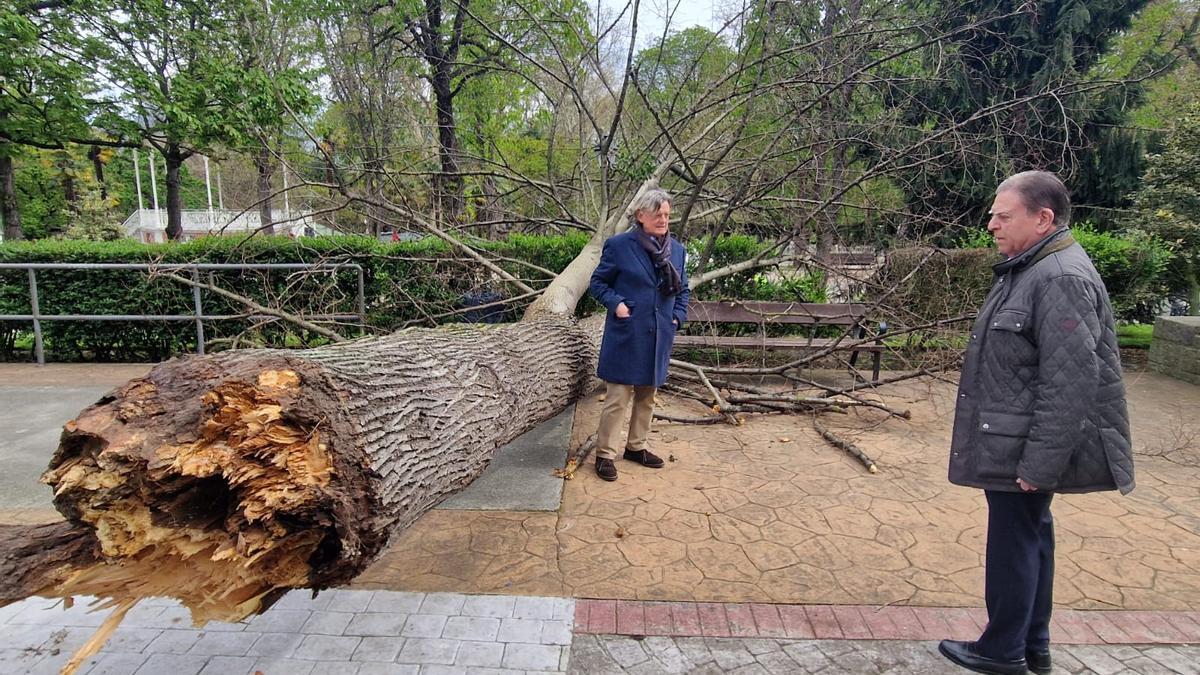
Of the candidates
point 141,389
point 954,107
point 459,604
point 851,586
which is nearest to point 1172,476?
point 851,586

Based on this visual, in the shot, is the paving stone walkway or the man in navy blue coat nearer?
the paving stone walkway

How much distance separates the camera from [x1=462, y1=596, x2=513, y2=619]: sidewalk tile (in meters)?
2.69

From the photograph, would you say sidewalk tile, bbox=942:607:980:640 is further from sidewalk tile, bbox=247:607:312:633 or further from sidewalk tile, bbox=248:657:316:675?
sidewalk tile, bbox=247:607:312:633

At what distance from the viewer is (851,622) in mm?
2656

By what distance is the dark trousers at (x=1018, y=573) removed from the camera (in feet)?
7.31

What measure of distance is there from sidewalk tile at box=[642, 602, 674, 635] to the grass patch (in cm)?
860

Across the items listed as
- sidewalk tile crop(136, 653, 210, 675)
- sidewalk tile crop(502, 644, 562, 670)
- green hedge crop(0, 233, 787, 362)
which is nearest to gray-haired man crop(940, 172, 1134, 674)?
sidewalk tile crop(502, 644, 562, 670)

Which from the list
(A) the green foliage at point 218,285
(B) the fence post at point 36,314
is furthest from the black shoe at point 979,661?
(B) the fence post at point 36,314

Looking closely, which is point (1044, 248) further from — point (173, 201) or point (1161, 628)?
point (173, 201)

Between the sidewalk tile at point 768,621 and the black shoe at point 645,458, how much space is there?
5.32 feet

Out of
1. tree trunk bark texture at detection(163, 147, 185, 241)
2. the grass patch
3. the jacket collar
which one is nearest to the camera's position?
the jacket collar

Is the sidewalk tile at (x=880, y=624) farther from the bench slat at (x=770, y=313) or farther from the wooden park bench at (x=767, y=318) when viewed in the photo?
the bench slat at (x=770, y=313)

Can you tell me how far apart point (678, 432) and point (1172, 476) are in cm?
329

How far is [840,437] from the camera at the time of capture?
5020 mm
